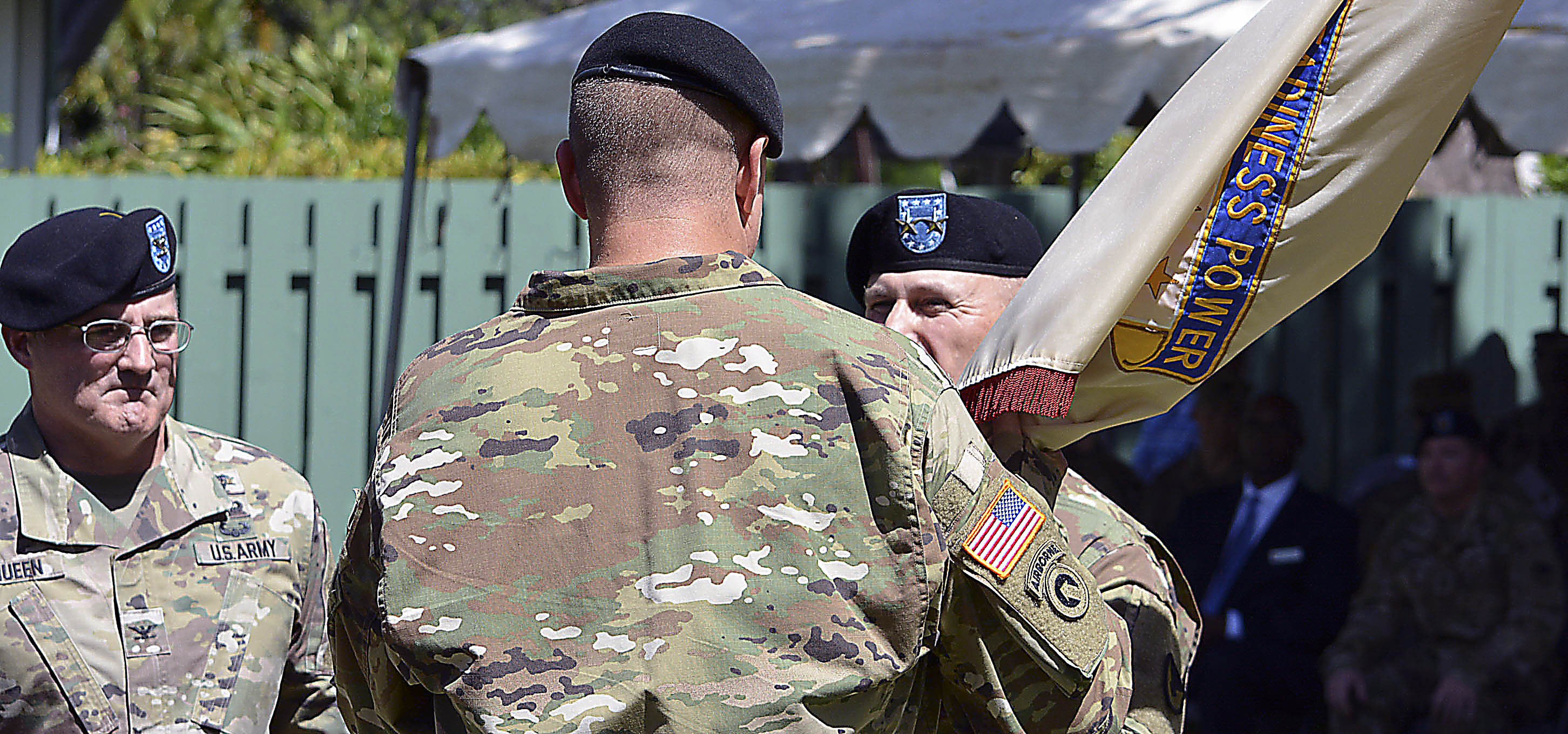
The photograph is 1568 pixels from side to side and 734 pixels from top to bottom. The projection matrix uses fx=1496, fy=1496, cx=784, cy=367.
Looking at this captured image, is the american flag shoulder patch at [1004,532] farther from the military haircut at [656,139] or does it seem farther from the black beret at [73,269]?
the black beret at [73,269]

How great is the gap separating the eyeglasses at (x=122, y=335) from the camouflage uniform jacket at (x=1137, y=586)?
160 centimetres

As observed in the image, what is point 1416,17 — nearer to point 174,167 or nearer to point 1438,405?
point 1438,405

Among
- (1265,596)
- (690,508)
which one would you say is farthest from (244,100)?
(690,508)

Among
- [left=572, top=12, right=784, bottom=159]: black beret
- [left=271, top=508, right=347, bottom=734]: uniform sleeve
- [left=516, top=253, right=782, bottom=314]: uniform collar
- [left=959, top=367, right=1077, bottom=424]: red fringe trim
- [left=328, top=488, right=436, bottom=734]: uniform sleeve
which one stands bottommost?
[left=271, top=508, right=347, bottom=734]: uniform sleeve

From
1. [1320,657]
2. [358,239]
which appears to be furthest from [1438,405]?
[358,239]

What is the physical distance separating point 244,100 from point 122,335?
12.7m

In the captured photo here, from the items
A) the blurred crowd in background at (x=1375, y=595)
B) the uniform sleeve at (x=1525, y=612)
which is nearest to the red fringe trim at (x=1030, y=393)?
the blurred crowd in background at (x=1375, y=595)

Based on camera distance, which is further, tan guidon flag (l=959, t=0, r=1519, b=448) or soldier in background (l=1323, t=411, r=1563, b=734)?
soldier in background (l=1323, t=411, r=1563, b=734)

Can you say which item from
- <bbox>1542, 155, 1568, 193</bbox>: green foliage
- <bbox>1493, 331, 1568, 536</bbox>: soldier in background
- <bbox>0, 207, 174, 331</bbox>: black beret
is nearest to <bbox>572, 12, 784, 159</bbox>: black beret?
<bbox>0, 207, 174, 331</bbox>: black beret

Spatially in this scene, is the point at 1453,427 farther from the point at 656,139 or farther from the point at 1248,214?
the point at 656,139

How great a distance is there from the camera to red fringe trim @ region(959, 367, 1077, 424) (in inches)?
76.8

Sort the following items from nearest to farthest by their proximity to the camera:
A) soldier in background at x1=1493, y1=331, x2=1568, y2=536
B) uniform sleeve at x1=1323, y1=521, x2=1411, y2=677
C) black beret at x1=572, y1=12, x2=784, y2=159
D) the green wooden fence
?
black beret at x1=572, y1=12, x2=784, y2=159 < uniform sleeve at x1=1323, y1=521, x2=1411, y2=677 < soldier in background at x1=1493, y1=331, x2=1568, y2=536 < the green wooden fence

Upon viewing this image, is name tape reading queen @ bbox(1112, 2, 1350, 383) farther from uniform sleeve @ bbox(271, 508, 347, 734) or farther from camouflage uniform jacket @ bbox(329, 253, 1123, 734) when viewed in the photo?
uniform sleeve @ bbox(271, 508, 347, 734)

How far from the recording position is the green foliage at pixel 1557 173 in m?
→ 12.6
